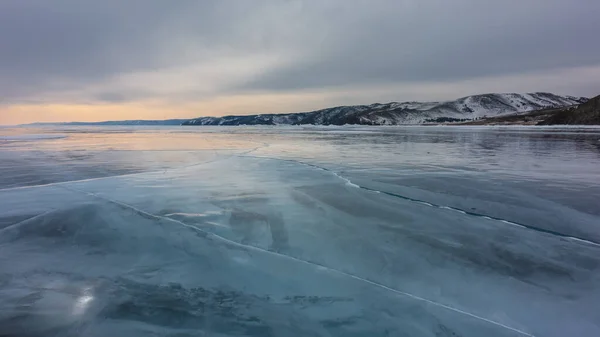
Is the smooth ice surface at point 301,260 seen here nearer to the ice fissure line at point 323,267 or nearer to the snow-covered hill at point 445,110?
the ice fissure line at point 323,267

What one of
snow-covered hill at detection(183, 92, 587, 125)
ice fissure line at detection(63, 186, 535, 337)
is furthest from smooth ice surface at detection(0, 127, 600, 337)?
snow-covered hill at detection(183, 92, 587, 125)

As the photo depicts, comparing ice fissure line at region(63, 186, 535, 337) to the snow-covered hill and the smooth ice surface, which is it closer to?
the smooth ice surface

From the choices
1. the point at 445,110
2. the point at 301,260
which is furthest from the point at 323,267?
the point at 445,110

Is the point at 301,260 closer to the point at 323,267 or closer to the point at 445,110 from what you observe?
the point at 323,267

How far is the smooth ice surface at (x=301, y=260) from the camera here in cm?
285

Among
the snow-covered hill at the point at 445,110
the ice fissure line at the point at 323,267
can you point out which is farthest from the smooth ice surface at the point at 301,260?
the snow-covered hill at the point at 445,110

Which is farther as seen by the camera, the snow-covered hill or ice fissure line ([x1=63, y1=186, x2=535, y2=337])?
the snow-covered hill

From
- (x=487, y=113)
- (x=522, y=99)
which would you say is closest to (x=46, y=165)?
(x=487, y=113)

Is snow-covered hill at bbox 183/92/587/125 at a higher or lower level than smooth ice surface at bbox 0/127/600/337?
higher

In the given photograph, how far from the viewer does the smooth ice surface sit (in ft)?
9.34

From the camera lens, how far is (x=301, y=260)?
404 centimetres

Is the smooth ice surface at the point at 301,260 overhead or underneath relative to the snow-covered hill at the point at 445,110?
underneath

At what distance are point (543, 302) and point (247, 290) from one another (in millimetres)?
2732

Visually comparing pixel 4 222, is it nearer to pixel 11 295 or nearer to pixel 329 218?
pixel 11 295
